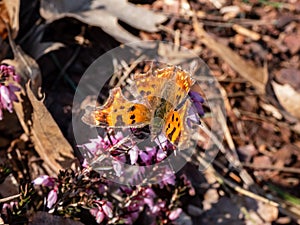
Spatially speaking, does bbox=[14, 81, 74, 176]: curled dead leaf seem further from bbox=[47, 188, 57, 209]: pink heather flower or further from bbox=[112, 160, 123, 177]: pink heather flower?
bbox=[112, 160, 123, 177]: pink heather flower

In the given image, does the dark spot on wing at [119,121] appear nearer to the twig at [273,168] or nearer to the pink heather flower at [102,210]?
the pink heather flower at [102,210]

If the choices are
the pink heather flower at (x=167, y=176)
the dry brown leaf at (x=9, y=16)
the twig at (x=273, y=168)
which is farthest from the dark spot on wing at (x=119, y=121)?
the twig at (x=273, y=168)

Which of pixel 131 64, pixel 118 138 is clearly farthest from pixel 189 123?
pixel 131 64

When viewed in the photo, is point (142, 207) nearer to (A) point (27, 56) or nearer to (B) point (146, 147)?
(B) point (146, 147)

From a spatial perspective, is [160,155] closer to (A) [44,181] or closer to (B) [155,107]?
(B) [155,107]

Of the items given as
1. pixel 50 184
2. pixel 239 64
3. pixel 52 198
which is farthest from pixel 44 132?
pixel 239 64
